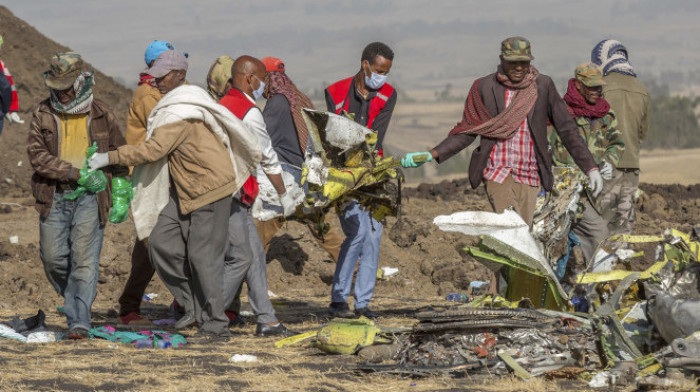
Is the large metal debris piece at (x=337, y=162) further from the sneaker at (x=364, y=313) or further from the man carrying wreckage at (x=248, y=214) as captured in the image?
the sneaker at (x=364, y=313)

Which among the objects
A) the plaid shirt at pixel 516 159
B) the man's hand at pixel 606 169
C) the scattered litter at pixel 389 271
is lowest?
the scattered litter at pixel 389 271

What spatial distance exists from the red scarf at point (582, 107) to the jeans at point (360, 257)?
1805 millimetres

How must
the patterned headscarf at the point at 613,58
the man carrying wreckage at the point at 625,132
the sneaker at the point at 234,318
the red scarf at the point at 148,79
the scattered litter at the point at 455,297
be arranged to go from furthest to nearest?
1. the scattered litter at the point at 455,297
2. the patterned headscarf at the point at 613,58
3. the man carrying wreckage at the point at 625,132
4. the sneaker at the point at 234,318
5. the red scarf at the point at 148,79

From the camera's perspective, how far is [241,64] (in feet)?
26.8

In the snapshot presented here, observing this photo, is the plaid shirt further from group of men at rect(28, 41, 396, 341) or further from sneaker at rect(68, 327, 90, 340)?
sneaker at rect(68, 327, 90, 340)

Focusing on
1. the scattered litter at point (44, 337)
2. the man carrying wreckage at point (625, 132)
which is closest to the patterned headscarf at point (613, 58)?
the man carrying wreckage at point (625, 132)

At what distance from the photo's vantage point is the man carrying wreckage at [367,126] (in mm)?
9086

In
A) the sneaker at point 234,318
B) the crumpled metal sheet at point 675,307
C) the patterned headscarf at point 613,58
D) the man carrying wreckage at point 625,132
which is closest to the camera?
the crumpled metal sheet at point 675,307

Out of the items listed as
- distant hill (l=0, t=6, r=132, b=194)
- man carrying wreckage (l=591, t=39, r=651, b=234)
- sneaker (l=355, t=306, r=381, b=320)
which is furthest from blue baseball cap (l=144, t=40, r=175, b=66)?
distant hill (l=0, t=6, r=132, b=194)

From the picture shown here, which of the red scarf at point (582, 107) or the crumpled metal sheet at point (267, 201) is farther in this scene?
the red scarf at point (582, 107)

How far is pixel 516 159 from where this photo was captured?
8.34m

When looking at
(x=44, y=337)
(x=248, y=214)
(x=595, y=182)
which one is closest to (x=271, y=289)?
(x=248, y=214)

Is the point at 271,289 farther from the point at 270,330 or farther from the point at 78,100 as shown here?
the point at 78,100

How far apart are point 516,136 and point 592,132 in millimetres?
1081
